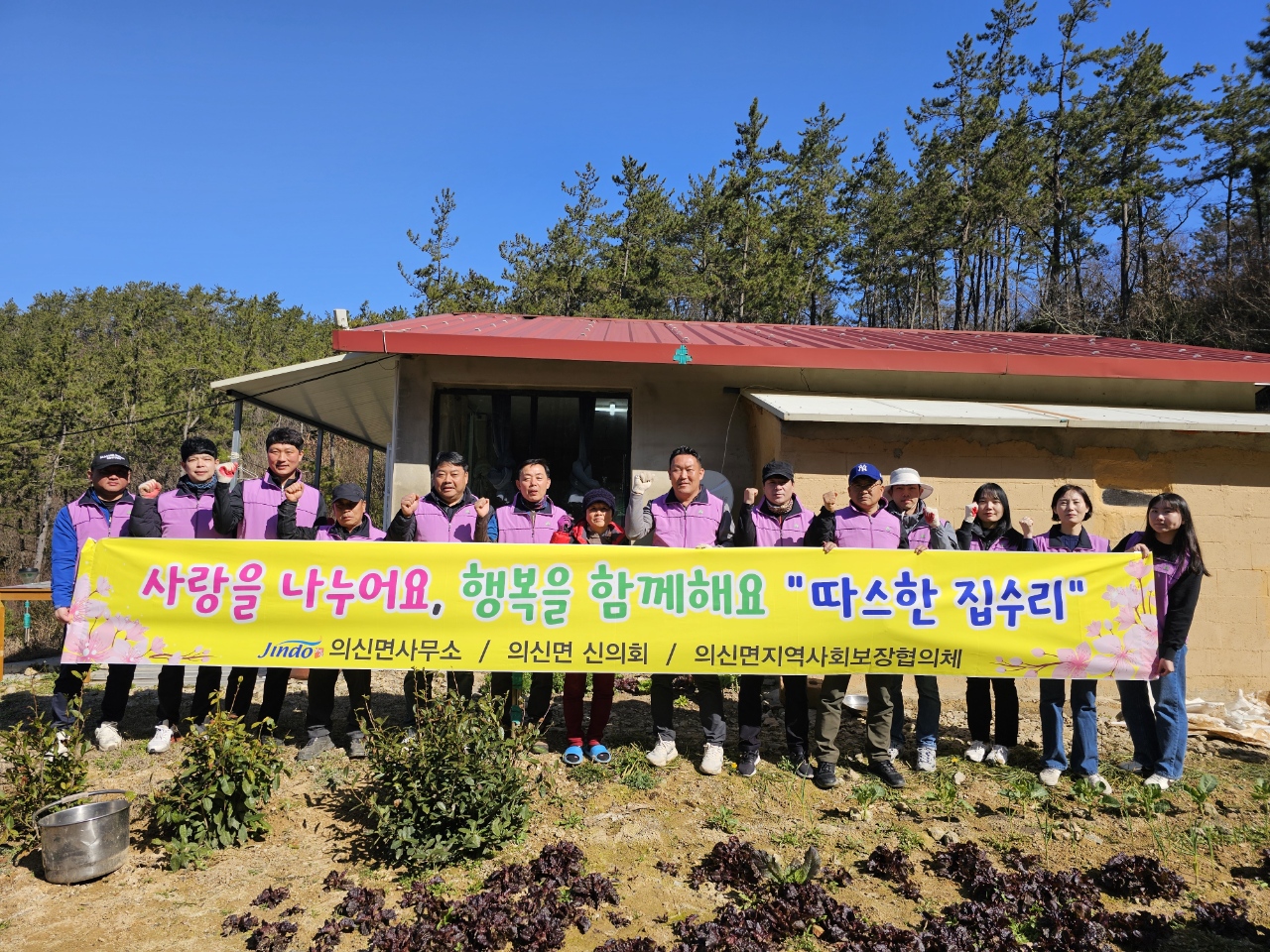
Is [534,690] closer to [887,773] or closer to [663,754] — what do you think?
[663,754]

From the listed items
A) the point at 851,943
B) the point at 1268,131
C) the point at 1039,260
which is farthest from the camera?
the point at 1039,260

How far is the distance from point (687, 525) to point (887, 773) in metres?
1.81

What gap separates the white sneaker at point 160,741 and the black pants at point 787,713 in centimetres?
347

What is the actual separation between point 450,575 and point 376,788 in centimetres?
116

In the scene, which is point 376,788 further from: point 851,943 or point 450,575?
point 851,943

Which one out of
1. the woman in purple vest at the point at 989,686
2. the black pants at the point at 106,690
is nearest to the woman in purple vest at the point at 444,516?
the black pants at the point at 106,690

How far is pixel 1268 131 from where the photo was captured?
21297 mm

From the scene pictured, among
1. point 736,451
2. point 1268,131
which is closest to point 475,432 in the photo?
point 736,451

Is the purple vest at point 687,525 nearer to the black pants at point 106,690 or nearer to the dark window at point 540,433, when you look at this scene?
the black pants at point 106,690

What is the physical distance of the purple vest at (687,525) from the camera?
4.36 m

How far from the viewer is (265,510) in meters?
4.52

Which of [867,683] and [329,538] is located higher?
[329,538]

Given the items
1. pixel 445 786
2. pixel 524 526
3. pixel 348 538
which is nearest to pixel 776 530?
pixel 524 526

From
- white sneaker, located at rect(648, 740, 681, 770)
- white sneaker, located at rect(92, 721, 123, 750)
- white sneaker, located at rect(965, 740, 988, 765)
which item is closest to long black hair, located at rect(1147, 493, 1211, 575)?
white sneaker, located at rect(965, 740, 988, 765)
